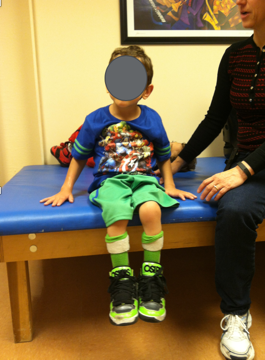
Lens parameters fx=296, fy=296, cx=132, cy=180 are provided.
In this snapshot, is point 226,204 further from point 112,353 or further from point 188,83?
point 188,83

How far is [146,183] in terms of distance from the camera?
3.10 ft

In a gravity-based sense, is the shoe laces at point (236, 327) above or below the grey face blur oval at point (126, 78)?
below

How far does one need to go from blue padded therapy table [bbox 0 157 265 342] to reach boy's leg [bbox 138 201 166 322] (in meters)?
0.07

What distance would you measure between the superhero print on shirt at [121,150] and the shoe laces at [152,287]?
0.35 m

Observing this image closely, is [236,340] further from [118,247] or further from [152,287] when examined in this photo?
[118,247]

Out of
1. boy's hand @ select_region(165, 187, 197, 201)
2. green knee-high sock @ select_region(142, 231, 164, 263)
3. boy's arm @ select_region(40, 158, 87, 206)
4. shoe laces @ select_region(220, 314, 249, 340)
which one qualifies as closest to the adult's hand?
boy's hand @ select_region(165, 187, 197, 201)

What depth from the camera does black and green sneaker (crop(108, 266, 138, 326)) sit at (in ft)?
2.56

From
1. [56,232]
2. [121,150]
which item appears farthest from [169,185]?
[56,232]

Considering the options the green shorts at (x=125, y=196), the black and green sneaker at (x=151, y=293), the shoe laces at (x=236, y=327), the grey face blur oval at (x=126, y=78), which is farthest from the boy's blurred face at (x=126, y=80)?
the shoe laces at (x=236, y=327)

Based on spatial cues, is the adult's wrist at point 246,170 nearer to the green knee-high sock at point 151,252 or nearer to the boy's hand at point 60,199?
the green knee-high sock at point 151,252

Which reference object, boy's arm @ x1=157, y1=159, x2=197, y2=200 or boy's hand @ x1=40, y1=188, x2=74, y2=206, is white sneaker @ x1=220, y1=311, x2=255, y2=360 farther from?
boy's hand @ x1=40, y1=188, x2=74, y2=206

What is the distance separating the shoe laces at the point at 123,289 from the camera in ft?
2.61

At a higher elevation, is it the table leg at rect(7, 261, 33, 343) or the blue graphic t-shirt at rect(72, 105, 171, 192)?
the blue graphic t-shirt at rect(72, 105, 171, 192)

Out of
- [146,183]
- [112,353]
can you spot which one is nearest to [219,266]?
[146,183]
